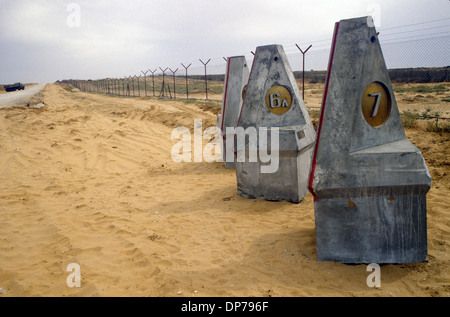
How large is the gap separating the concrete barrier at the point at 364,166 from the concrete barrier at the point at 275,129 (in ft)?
5.94

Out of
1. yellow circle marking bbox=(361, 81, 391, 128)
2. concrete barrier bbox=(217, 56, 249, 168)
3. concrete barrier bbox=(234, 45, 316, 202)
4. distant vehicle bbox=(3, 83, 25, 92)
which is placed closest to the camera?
yellow circle marking bbox=(361, 81, 391, 128)

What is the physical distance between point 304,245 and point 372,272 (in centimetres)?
84

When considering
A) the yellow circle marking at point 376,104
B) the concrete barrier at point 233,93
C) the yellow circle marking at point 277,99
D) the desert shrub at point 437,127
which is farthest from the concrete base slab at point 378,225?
the desert shrub at point 437,127

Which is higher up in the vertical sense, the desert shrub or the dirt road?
the dirt road

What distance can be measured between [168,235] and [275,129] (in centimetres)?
235

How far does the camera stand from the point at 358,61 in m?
3.21

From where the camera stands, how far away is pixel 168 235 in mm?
4332

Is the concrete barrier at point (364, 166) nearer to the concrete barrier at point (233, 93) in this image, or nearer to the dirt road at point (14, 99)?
the concrete barrier at point (233, 93)

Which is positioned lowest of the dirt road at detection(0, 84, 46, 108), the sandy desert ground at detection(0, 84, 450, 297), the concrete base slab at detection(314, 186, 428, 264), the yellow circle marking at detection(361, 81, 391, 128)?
the sandy desert ground at detection(0, 84, 450, 297)

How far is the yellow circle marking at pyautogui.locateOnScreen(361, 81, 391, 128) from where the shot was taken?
3.28 metres

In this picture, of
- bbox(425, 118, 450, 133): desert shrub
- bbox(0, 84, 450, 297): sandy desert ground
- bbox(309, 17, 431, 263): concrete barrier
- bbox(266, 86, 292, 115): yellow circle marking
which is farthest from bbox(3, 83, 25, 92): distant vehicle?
bbox(309, 17, 431, 263): concrete barrier

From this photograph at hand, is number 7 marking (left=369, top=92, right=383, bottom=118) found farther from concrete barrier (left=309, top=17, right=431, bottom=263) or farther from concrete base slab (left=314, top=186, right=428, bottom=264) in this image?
concrete base slab (left=314, top=186, right=428, bottom=264)
